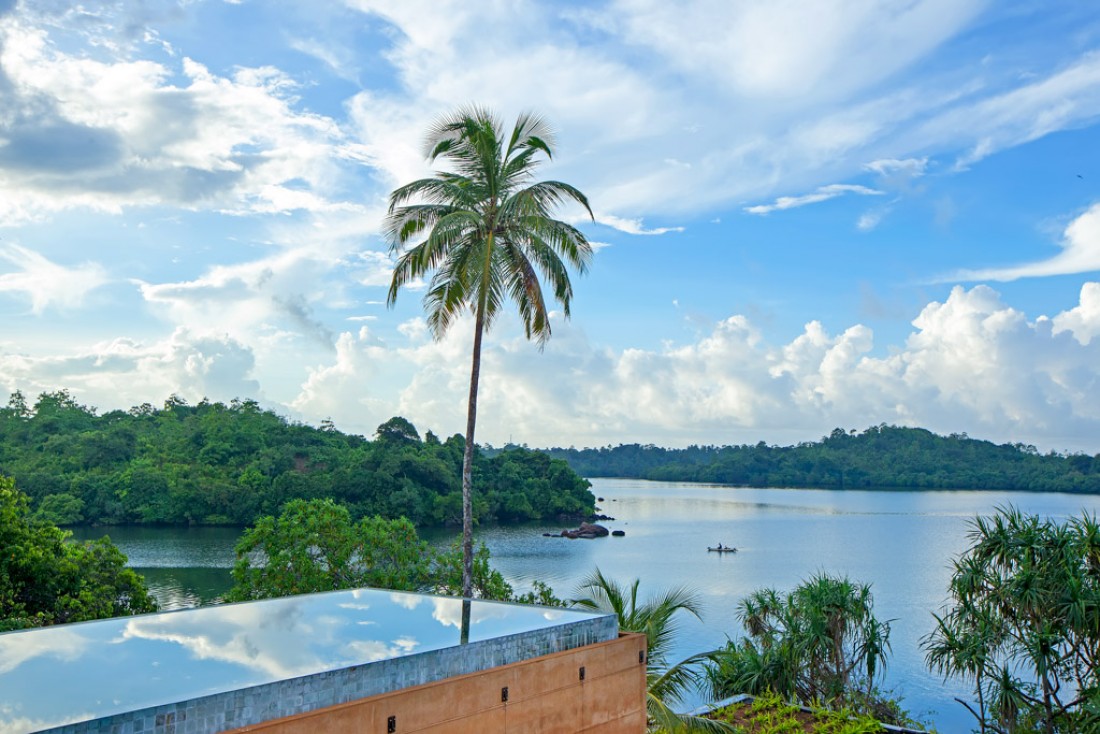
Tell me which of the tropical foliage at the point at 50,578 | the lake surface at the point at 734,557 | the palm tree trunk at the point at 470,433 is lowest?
the lake surface at the point at 734,557

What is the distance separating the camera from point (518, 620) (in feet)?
28.4

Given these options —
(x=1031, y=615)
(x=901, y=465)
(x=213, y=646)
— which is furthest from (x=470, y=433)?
(x=901, y=465)

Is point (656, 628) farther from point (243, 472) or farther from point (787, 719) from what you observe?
point (243, 472)

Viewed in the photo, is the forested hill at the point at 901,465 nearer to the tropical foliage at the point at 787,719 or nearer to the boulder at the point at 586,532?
the boulder at the point at 586,532

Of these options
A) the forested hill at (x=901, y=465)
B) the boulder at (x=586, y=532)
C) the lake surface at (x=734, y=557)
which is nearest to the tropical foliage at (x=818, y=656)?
the lake surface at (x=734, y=557)

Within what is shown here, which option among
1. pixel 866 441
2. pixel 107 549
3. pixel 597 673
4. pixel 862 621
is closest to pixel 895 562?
pixel 862 621

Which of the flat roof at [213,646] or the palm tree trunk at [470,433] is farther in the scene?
the palm tree trunk at [470,433]

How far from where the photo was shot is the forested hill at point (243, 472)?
2432 inches

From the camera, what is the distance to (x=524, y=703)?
7840 millimetres

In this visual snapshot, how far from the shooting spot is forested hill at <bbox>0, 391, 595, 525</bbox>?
6178 centimetres

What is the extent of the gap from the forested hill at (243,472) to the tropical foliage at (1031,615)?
51056mm

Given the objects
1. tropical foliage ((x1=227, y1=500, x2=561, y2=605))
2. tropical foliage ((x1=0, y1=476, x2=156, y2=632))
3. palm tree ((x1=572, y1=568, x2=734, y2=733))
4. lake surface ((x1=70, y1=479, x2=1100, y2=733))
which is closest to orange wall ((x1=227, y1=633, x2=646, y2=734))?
palm tree ((x1=572, y1=568, x2=734, y2=733))

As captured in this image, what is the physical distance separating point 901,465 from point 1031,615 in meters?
134

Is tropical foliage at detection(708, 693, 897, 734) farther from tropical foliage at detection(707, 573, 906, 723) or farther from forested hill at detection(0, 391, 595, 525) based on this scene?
forested hill at detection(0, 391, 595, 525)
